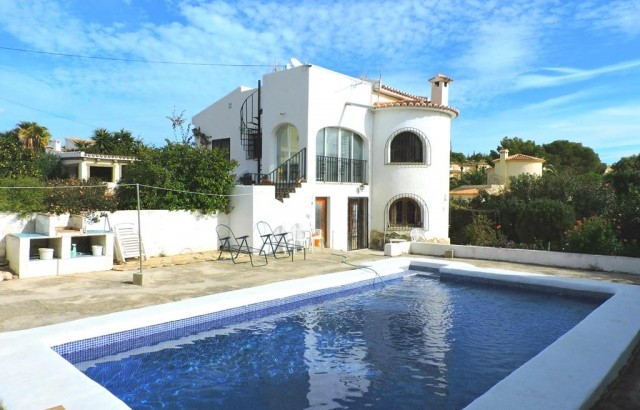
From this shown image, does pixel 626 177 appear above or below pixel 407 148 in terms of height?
above

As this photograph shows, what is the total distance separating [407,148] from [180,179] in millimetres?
9625

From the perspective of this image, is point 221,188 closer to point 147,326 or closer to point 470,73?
point 147,326

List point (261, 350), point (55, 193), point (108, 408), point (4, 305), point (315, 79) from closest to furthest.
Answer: point (108, 408) < point (261, 350) < point (4, 305) < point (55, 193) < point (315, 79)

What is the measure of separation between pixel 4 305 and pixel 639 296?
12.5 m

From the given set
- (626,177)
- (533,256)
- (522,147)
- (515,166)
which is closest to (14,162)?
(533,256)

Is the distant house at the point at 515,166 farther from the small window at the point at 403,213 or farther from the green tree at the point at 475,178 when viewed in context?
the small window at the point at 403,213

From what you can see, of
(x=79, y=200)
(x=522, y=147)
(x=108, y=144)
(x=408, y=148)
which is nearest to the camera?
(x=79, y=200)

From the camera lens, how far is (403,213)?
63.3 ft

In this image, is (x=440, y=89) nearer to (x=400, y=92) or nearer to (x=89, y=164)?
(x=400, y=92)

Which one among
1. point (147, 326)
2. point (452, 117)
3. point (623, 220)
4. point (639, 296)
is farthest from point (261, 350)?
point (452, 117)

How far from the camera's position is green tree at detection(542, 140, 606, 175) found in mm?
53406

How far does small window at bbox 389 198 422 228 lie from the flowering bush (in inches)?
246

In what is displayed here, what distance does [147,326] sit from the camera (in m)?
7.08

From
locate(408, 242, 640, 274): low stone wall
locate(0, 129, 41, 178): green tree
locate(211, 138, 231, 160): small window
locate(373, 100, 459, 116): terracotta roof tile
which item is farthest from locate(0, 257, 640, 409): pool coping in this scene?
locate(0, 129, 41, 178): green tree
